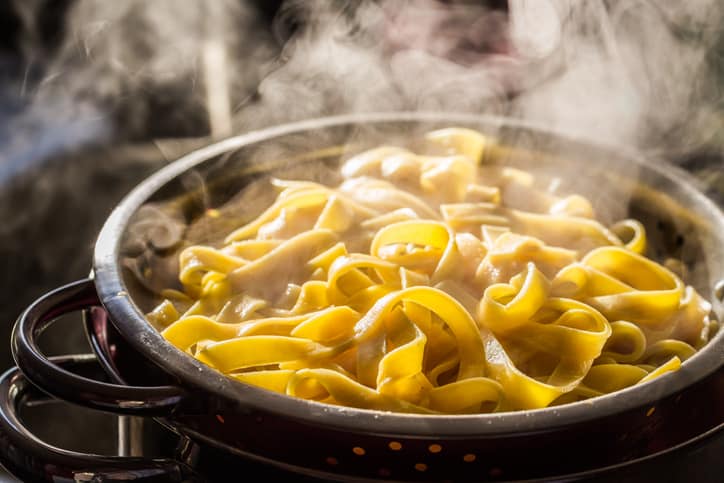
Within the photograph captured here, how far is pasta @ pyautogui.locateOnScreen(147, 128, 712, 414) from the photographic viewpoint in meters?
2.04

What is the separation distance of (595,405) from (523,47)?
14.5ft

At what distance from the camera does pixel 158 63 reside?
21.9 feet

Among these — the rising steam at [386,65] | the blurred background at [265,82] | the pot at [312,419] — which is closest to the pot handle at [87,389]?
the pot at [312,419]

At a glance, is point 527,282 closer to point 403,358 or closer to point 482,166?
point 403,358

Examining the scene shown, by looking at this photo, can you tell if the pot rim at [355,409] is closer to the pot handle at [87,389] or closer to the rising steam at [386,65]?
the pot handle at [87,389]

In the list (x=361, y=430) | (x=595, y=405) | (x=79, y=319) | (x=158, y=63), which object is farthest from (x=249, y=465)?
(x=158, y=63)

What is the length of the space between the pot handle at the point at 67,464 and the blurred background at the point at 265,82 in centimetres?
143

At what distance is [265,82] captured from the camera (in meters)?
4.20

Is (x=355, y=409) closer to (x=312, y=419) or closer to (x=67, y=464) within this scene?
(x=312, y=419)

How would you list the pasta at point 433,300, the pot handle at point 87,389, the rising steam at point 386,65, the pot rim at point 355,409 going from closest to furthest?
Answer: the pot rim at point 355,409 → the pot handle at point 87,389 → the pasta at point 433,300 → the rising steam at point 386,65

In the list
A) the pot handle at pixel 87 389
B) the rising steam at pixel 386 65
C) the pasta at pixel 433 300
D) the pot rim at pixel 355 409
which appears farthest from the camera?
the rising steam at pixel 386 65

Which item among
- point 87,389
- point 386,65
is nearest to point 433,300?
point 87,389

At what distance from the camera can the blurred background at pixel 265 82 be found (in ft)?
14.1

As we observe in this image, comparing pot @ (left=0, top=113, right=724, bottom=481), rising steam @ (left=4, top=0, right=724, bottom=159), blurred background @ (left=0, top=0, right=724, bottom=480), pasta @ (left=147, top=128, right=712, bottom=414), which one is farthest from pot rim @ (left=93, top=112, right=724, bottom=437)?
rising steam @ (left=4, top=0, right=724, bottom=159)
